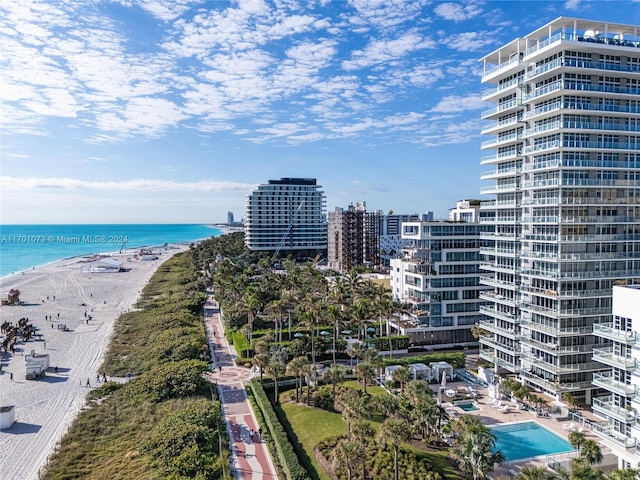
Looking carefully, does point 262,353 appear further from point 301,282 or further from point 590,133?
point 590,133

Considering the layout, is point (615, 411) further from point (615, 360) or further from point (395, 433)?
point (395, 433)

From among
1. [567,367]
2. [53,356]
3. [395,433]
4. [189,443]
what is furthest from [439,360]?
[53,356]

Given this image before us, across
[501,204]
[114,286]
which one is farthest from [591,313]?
[114,286]

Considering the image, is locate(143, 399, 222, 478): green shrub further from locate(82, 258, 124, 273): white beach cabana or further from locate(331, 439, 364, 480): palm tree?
locate(82, 258, 124, 273): white beach cabana

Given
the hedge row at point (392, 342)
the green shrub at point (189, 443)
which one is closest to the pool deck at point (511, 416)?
the hedge row at point (392, 342)

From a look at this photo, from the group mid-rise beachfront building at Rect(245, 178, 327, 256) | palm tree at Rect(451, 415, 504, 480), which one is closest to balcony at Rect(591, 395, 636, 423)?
palm tree at Rect(451, 415, 504, 480)

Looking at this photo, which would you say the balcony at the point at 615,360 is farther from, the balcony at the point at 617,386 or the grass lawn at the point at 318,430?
the grass lawn at the point at 318,430
